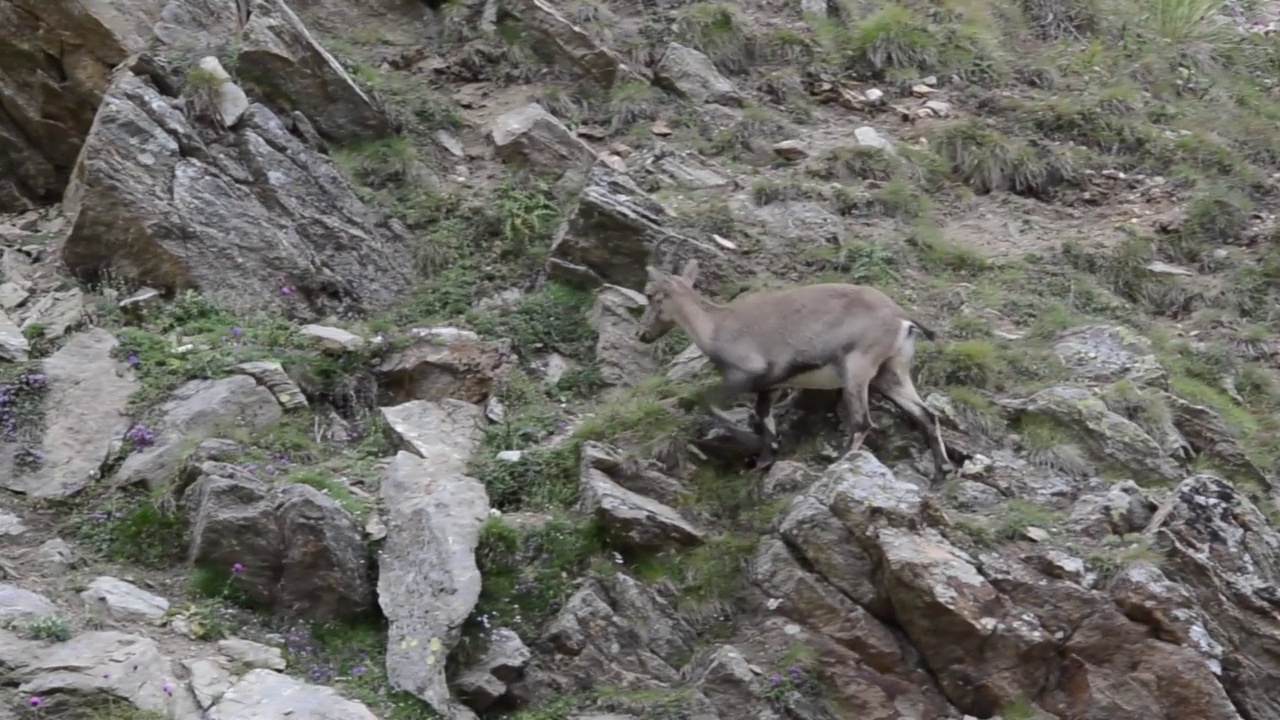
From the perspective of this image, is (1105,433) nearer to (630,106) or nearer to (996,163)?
(996,163)

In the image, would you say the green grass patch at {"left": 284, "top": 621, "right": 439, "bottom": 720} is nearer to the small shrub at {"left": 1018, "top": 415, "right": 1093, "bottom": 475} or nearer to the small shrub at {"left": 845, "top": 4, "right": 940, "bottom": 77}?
the small shrub at {"left": 1018, "top": 415, "right": 1093, "bottom": 475}

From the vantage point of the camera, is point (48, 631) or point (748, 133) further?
point (748, 133)

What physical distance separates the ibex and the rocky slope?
0.84 ft

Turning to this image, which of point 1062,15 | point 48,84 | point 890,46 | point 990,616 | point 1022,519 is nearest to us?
point 990,616

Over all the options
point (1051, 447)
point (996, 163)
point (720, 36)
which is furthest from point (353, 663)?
point (720, 36)

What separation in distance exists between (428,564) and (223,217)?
443 centimetres

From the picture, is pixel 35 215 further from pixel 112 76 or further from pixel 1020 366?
pixel 1020 366

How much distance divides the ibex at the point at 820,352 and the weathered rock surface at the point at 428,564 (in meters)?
2.02

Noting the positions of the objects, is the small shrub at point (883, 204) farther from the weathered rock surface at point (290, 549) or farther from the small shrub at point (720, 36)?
the weathered rock surface at point (290, 549)

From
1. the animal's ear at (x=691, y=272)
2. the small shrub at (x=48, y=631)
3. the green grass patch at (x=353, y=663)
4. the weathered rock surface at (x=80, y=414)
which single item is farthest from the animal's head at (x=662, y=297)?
the small shrub at (x=48, y=631)

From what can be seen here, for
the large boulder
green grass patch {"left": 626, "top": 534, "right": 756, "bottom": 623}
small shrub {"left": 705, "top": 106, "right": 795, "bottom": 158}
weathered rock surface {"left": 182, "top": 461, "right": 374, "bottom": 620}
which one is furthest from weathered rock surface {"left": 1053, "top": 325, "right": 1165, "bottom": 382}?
the large boulder

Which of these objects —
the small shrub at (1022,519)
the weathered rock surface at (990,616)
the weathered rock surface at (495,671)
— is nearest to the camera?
the weathered rock surface at (495,671)

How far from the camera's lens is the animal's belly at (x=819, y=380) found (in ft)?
33.3

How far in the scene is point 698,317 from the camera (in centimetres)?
1084
